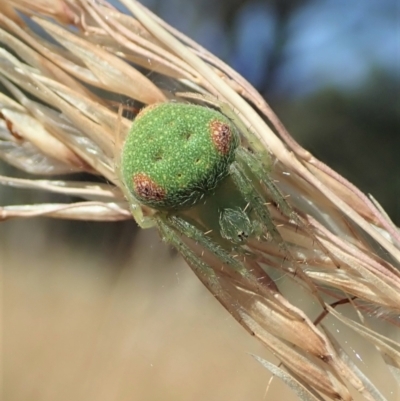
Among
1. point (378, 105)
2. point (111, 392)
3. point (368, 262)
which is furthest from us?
point (378, 105)

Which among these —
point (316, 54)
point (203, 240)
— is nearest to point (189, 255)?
point (203, 240)

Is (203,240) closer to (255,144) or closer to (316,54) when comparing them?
(255,144)

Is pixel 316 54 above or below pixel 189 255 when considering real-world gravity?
above

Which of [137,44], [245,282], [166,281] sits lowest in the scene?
[166,281]

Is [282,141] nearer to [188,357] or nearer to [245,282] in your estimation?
[245,282]

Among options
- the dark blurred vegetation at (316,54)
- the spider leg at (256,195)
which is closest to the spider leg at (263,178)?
the spider leg at (256,195)

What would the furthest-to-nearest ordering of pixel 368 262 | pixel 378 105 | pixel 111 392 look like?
1. pixel 378 105
2. pixel 111 392
3. pixel 368 262

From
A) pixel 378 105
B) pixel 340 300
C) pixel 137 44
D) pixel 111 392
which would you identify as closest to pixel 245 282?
pixel 340 300

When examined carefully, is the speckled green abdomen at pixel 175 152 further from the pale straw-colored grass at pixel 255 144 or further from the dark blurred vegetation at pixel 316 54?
the dark blurred vegetation at pixel 316 54
